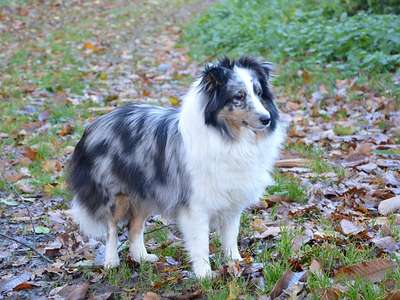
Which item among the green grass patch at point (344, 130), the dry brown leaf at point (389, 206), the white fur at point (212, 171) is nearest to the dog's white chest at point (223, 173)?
the white fur at point (212, 171)

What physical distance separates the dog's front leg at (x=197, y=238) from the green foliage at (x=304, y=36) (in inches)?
223

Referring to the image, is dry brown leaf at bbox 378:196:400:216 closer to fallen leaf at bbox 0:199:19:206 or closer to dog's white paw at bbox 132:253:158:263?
dog's white paw at bbox 132:253:158:263

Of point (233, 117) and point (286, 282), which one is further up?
point (233, 117)

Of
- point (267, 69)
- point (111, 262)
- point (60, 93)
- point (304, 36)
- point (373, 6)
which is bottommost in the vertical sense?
point (60, 93)

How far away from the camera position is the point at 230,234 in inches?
166

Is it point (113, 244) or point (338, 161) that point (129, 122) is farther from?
point (338, 161)

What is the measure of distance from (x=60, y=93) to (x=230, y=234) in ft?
20.4

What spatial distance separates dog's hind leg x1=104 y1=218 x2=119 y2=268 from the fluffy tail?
0.33 feet

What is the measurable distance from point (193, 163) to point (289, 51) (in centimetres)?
682

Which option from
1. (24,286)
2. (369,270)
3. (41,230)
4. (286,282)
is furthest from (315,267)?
(41,230)

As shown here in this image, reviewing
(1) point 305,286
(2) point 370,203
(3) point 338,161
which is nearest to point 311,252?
(1) point 305,286

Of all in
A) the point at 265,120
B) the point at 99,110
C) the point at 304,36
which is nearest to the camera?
the point at 265,120

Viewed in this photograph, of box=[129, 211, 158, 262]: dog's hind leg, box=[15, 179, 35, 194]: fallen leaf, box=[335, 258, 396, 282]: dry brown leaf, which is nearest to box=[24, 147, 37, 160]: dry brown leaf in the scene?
box=[15, 179, 35, 194]: fallen leaf

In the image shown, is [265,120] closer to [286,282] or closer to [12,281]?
[286,282]
